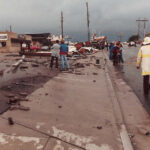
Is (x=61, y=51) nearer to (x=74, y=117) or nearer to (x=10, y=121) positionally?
(x=74, y=117)

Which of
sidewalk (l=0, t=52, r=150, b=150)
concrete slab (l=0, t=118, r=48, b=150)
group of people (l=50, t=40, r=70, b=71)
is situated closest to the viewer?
concrete slab (l=0, t=118, r=48, b=150)

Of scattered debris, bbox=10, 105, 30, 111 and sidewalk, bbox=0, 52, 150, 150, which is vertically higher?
scattered debris, bbox=10, 105, 30, 111

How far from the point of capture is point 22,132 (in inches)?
137

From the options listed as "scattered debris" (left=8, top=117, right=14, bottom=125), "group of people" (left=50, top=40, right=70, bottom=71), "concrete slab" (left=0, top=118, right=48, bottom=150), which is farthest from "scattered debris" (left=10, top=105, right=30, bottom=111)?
"group of people" (left=50, top=40, right=70, bottom=71)

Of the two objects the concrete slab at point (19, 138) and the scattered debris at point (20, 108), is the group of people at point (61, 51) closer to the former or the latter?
the scattered debris at point (20, 108)

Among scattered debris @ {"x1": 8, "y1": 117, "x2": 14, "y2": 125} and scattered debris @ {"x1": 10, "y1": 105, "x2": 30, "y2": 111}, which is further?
scattered debris @ {"x1": 10, "y1": 105, "x2": 30, "y2": 111}

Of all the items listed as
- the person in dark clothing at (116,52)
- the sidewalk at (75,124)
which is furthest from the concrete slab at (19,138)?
the person in dark clothing at (116,52)

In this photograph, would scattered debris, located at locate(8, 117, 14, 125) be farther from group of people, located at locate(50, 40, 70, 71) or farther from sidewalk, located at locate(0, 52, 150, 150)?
group of people, located at locate(50, 40, 70, 71)

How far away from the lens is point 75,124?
3980 millimetres

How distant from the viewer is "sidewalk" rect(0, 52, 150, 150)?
Result: 10.4 feet

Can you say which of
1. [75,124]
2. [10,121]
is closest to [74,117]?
[75,124]

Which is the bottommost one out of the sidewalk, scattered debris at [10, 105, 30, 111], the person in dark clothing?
the sidewalk

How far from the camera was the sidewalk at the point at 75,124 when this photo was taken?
318 centimetres

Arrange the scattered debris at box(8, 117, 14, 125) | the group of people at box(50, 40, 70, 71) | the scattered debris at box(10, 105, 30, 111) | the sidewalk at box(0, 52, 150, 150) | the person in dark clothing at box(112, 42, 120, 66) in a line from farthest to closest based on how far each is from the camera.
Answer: the person in dark clothing at box(112, 42, 120, 66), the group of people at box(50, 40, 70, 71), the scattered debris at box(10, 105, 30, 111), the scattered debris at box(8, 117, 14, 125), the sidewalk at box(0, 52, 150, 150)
